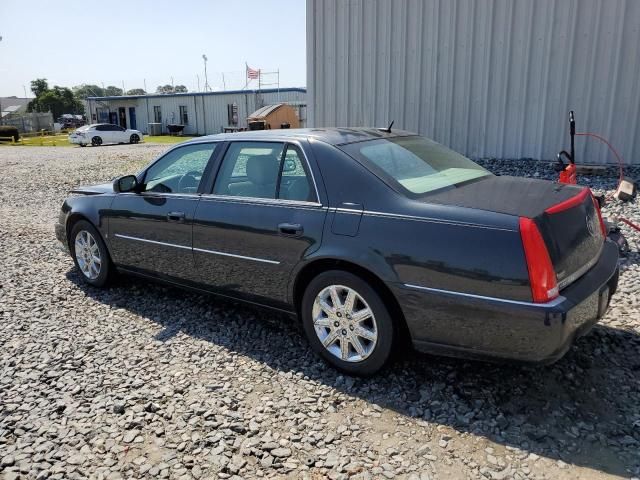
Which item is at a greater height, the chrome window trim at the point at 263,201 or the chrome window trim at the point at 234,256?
the chrome window trim at the point at 263,201

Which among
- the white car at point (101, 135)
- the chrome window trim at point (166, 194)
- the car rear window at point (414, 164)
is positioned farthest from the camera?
the white car at point (101, 135)

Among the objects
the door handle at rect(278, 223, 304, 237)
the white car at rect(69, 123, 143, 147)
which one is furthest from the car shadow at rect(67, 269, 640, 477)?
the white car at rect(69, 123, 143, 147)

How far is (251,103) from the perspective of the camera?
37.2 m

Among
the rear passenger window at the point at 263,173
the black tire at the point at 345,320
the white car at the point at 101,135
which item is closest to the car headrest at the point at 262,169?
the rear passenger window at the point at 263,173

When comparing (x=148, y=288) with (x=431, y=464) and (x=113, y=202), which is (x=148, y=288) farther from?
(x=431, y=464)

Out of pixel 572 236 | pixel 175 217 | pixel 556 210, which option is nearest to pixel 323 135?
pixel 175 217

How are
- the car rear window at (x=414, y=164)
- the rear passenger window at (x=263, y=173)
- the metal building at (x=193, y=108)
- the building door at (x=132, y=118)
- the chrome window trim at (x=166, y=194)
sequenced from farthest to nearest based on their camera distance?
the building door at (x=132, y=118)
the metal building at (x=193, y=108)
the chrome window trim at (x=166, y=194)
the rear passenger window at (x=263, y=173)
the car rear window at (x=414, y=164)

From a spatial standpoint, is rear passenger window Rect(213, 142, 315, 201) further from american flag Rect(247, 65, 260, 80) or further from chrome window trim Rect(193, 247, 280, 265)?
american flag Rect(247, 65, 260, 80)

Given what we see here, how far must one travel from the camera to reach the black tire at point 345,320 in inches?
123

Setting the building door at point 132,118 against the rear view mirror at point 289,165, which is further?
the building door at point 132,118

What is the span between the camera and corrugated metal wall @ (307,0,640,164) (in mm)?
8695

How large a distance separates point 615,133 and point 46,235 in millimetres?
9331

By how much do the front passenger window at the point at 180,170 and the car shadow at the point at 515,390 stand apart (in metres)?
1.20

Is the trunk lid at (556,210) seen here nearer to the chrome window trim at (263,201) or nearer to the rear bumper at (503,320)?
the rear bumper at (503,320)
